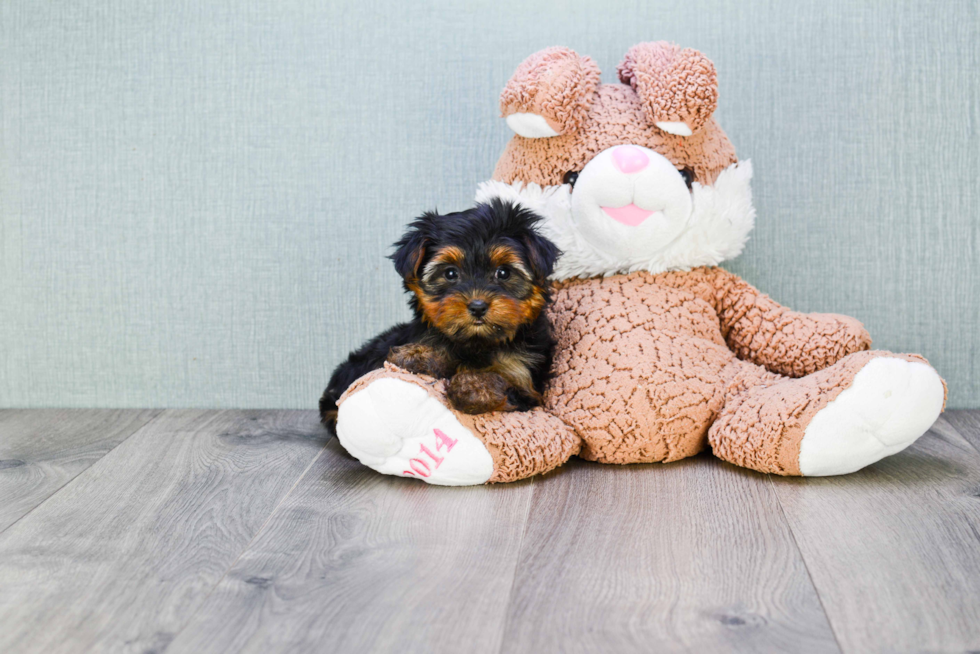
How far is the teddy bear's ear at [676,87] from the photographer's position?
1.88 metres

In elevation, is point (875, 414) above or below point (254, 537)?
above

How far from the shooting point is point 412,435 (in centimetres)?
173

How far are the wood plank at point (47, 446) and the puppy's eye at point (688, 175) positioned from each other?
63.0 inches

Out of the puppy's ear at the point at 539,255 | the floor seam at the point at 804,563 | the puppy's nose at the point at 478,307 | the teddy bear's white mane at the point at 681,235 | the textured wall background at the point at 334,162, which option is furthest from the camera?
the textured wall background at the point at 334,162

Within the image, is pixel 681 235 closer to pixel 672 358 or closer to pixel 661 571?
pixel 672 358

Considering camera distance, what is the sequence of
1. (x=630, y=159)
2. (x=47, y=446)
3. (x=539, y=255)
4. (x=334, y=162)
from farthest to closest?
1. (x=334, y=162)
2. (x=47, y=446)
3. (x=630, y=159)
4. (x=539, y=255)

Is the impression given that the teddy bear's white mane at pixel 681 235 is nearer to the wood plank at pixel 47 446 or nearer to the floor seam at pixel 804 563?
the floor seam at pixel 804 563

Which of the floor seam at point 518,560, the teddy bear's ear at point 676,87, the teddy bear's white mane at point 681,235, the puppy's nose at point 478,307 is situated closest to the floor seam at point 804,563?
the floor seam at point 518,560

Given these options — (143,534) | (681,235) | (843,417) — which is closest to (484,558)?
(143,534)

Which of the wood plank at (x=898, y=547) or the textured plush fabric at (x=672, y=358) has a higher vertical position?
the textured plush fabric at (x=672, y=358)

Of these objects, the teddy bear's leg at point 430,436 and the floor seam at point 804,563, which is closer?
the floor seam at point 804,563

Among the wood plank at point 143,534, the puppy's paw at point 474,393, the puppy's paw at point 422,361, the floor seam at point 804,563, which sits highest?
the puppy's paw at point 422,361

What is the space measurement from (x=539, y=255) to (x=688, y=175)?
49cm

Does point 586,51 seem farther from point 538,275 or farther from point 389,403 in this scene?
point 389,403
